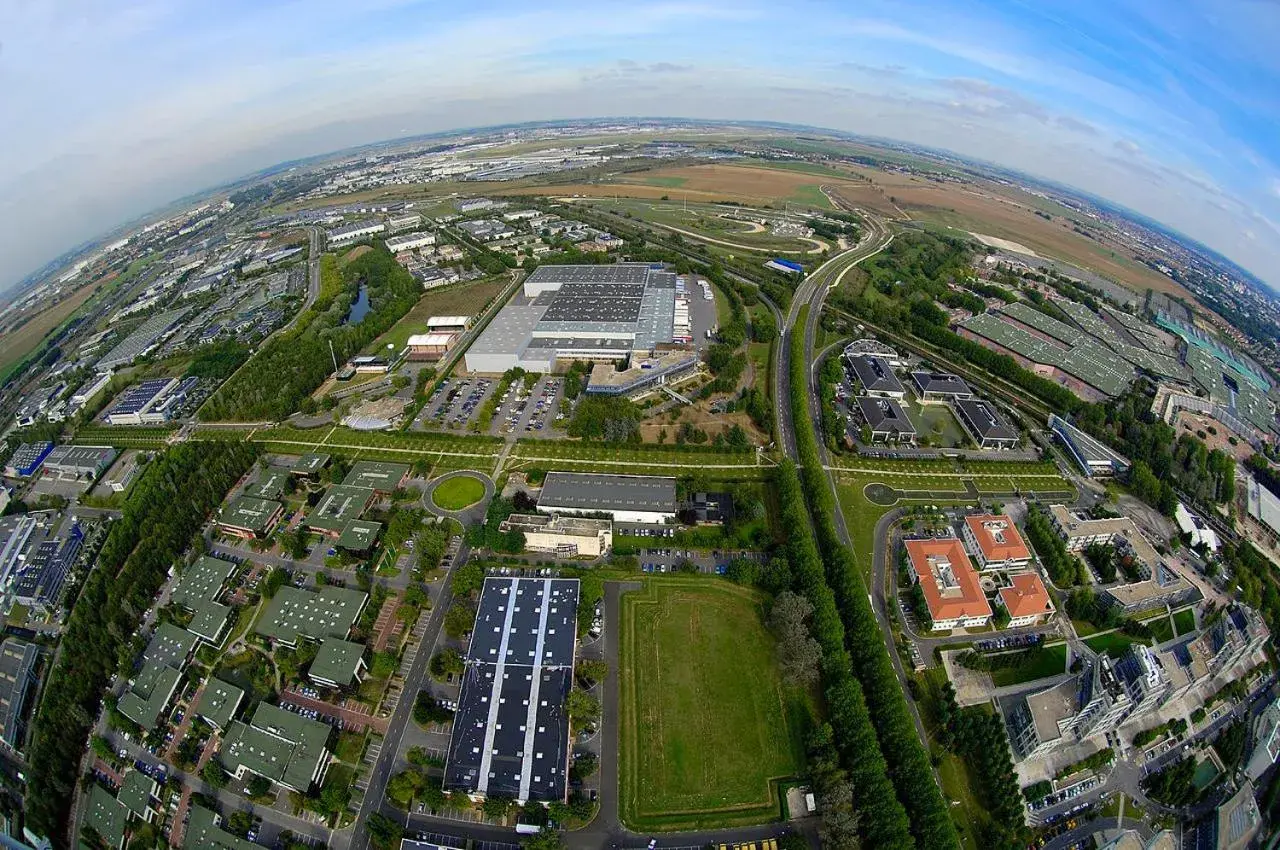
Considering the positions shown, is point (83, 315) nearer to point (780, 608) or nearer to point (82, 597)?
point (82, 597)

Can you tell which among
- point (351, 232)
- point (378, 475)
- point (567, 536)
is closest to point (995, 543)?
point (567, 536)

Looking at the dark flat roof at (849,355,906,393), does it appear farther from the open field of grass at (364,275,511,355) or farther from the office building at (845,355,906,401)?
the open field of grass at (364,275,511,355)

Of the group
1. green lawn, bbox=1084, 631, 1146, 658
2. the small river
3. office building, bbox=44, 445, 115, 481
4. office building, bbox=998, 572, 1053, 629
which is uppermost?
the small river

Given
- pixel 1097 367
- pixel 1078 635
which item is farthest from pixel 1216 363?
pixel 1078 635

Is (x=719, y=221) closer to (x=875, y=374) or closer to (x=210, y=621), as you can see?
(x=875, y=374)

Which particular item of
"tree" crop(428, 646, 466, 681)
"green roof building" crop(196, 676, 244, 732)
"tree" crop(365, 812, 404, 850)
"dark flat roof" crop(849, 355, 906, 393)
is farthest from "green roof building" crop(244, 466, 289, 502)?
"dark flat roof" crop(849, 355, 906, 393)

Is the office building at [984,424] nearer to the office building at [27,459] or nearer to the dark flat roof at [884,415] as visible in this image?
the dark flat roof at [884,415]

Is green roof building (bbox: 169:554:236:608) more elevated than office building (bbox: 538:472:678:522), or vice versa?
office building (bbox: 538:472:678:522)
